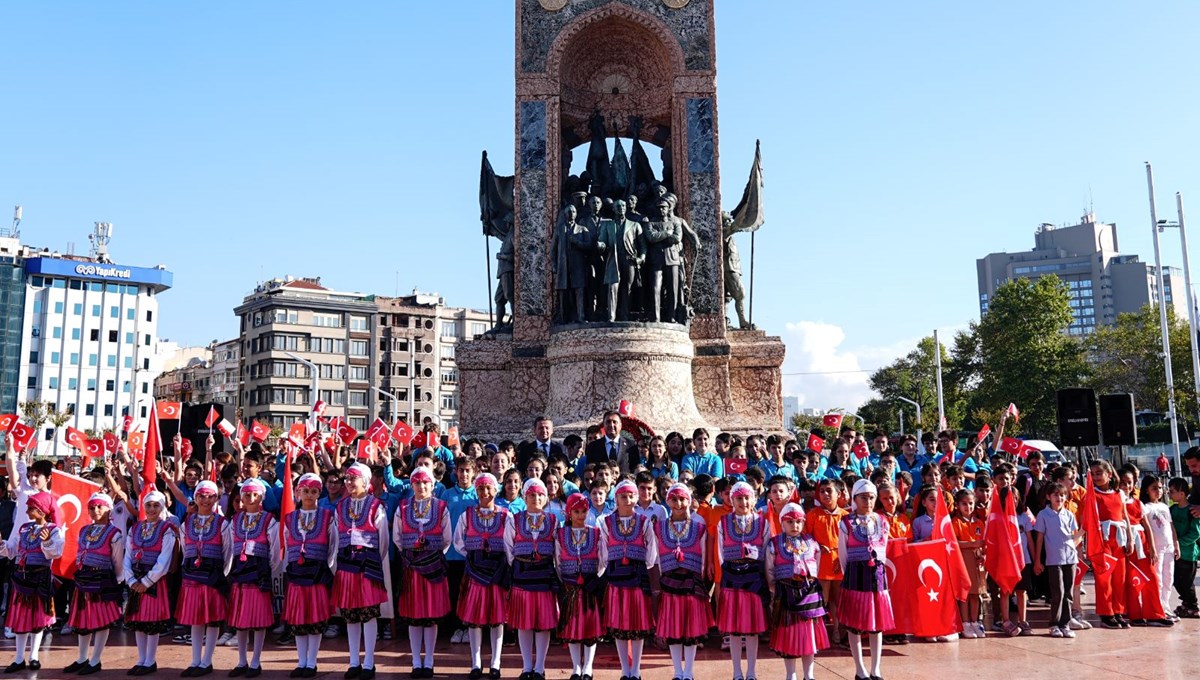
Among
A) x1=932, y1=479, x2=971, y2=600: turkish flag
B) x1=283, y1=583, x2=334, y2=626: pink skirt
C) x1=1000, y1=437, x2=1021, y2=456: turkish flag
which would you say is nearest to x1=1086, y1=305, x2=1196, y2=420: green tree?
x1=1000, y1=437, x2=1021, y2=456: turkish flag

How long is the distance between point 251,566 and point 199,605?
0.54 metres

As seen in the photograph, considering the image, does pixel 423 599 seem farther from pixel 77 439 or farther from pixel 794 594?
pixel 77 439

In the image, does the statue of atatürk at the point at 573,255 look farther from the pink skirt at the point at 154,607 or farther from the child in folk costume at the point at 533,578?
the pink skirt at the point at 154,607

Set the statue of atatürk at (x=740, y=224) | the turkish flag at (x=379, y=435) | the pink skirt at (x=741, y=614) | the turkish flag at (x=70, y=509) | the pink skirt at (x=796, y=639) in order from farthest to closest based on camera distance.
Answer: the statue of atatürk at (x=740, y=224), the turkish flag at (x=379, y=435), the turkish flag at (x=70, y=509), the pink skirt at (x=741, y=614), the pink skirt at (x=796, y=639)

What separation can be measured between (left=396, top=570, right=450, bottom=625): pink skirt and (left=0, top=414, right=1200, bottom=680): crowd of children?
0.06ft

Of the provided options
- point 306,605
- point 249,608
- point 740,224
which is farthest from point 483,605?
point 740,224

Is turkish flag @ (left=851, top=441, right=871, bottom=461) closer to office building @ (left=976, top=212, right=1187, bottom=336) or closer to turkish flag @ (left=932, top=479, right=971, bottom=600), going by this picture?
turkish flag @ (left=932, top=479, right=971, bottom=600)

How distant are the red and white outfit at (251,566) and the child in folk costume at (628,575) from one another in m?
2.97

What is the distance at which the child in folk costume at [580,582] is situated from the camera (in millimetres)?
8336

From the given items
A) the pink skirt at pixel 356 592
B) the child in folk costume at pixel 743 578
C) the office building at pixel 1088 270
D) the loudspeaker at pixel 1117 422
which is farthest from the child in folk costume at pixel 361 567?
the office building at pixel 1088 270

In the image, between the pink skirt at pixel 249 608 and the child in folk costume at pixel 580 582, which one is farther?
the pink skirt at pixel 249 608

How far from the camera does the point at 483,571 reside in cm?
881

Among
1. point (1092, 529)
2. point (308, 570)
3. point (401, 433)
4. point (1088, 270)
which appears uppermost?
point (1088, 270)

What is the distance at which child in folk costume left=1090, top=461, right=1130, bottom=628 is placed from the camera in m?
10.8
